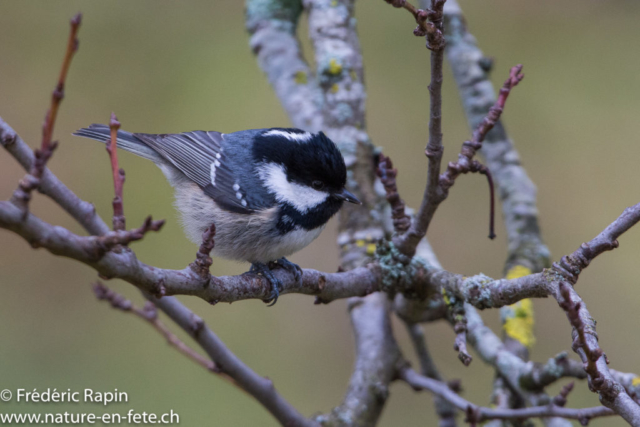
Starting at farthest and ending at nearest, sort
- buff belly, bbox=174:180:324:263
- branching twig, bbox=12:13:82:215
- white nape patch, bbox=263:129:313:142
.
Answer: white nape patch, bbox=263:129:313:142
buff belly, bbox=174:180:324:263
branching twig, bbox=12:13:82:215

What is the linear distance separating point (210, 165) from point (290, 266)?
569 millimetres

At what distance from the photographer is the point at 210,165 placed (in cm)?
226

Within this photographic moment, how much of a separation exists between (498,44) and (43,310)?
308 centimetres

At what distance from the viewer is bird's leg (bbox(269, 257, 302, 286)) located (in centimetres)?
183

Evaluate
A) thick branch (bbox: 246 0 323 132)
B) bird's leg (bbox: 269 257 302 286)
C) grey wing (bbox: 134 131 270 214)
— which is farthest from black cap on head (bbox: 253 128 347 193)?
thick branch (bbox: 246 0 323 132)

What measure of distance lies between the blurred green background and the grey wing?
0.80 meters

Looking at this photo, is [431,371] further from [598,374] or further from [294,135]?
[598,374]

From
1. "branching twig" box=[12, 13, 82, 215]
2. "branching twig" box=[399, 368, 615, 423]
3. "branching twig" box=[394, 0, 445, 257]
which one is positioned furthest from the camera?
"branching twig" box=[399, 368, 615, 423]

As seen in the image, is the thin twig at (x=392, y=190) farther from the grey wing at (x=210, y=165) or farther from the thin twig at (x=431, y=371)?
the thin twig at (x=431, y=371)

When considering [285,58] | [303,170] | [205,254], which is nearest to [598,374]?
[205,254]

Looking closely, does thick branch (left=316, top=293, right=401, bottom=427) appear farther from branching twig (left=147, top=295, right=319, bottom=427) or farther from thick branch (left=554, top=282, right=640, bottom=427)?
thick branch (left=554, top=282, right=640, bottom=427)

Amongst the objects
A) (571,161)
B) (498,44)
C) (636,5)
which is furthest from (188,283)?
(636,5)

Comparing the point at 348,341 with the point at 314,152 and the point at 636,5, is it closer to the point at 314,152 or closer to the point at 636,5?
the point at 314,152

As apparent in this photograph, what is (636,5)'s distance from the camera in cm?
375
